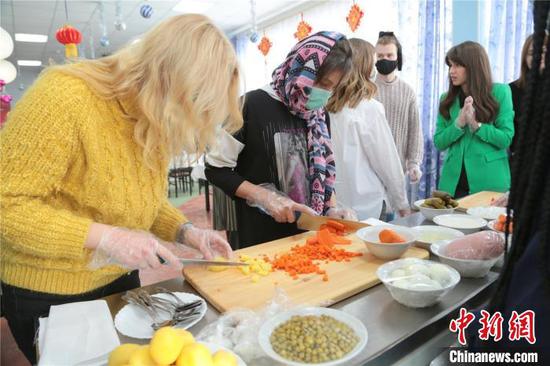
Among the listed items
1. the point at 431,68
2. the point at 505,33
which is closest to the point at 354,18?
the point at 431,68

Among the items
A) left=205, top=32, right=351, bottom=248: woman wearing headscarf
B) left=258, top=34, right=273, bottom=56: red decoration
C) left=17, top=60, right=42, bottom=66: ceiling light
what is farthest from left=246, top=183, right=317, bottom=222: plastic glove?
left=17, top=60, right=42, bottom=66: ceiling light

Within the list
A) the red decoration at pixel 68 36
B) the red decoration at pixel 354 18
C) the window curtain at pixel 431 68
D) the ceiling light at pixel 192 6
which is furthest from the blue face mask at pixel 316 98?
the ceiling light at pixel 192 6

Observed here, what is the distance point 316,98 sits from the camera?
5.79ft

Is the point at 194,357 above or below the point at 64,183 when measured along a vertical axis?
below

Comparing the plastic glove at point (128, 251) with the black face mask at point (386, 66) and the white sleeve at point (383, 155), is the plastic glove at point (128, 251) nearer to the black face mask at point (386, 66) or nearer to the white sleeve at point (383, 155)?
the white sleeve at point (383, 155)

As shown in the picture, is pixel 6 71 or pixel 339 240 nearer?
pixel 339 240

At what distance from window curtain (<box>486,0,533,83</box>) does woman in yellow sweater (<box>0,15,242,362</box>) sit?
358 cm

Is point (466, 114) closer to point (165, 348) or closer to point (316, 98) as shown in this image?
point (316, 98)

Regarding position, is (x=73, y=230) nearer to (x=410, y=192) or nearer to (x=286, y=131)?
(x=286, y=131)

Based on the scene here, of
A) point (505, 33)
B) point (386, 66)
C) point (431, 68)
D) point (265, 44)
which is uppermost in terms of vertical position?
point (265, 44)

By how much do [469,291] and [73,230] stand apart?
1.15 m

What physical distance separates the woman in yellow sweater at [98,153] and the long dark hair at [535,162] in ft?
2.50

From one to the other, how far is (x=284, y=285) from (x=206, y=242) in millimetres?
337

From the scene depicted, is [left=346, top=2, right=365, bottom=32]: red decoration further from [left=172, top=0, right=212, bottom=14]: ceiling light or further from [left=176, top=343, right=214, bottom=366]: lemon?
[left=176, top=343, right=214, bottom=366]: lemon
